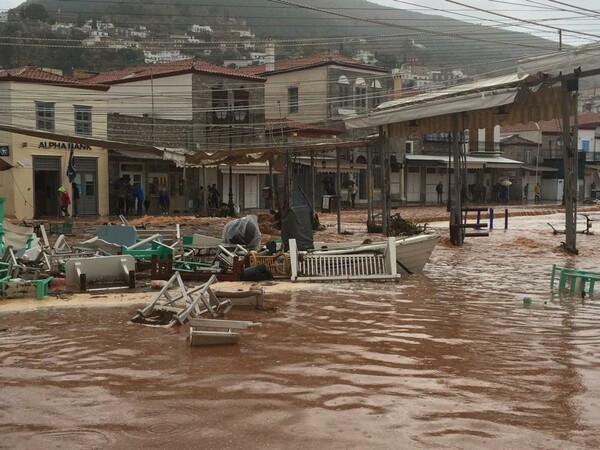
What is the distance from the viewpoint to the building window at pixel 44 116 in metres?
33.2

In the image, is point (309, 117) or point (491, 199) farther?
point (491, 199)

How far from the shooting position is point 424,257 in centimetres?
1393

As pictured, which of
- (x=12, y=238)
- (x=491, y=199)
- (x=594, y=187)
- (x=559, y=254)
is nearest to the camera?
(x=12, y=238)

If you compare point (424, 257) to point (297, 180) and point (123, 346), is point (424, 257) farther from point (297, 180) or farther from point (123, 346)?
point (297, 180)

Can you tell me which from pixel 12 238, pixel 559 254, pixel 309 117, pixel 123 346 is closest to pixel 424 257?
pixel 559 254

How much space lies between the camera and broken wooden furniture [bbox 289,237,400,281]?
1296cm

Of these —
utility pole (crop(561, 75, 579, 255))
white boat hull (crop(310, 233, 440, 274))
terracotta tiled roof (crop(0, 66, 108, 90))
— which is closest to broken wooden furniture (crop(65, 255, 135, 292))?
white boat hull (crop(310, 233, 440, 274))

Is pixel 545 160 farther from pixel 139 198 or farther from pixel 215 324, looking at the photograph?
pixel 215 324

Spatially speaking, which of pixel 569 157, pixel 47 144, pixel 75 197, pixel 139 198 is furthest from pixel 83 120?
pixel 569 157

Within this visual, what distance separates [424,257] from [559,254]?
5.07 metres

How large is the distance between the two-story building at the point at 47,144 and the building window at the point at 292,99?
16.3 meters

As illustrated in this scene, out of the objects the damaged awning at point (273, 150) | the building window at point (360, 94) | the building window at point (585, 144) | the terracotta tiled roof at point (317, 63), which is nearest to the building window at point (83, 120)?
the damaged awning at point (273, 150)

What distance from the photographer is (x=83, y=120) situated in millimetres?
35000

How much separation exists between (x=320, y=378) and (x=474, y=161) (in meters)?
47.8
